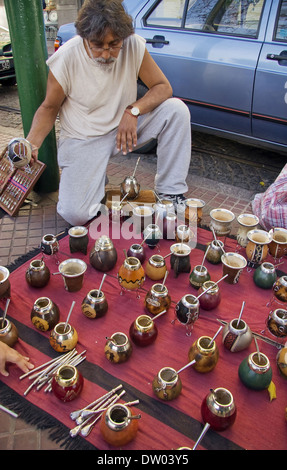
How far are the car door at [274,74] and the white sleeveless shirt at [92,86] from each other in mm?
1293

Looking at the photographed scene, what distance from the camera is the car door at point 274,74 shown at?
10.4 ft

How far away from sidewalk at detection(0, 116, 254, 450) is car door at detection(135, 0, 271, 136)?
2.18 feet

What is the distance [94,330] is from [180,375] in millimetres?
486

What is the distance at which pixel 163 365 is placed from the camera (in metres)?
1.65

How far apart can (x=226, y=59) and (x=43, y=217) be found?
229cm

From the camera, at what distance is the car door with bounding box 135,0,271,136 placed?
3.34m

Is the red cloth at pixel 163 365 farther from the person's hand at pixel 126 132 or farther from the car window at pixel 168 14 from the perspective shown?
the car window at pixel 168 14

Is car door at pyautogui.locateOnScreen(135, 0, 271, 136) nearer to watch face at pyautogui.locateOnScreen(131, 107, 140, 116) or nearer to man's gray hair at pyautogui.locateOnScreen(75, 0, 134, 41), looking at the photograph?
watch face at pyautogui.locateOnScreen(131, 107, 140, 116)

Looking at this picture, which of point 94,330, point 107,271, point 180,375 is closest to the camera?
point 180,375

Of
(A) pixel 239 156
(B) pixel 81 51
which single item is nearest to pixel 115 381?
(B) pixel 81 51

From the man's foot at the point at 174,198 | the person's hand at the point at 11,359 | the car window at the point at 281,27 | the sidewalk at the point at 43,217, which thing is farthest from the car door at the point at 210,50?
the person's hand at the point at 11,359

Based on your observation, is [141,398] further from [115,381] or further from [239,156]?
[239,156]

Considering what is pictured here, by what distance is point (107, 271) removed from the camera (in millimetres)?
2186

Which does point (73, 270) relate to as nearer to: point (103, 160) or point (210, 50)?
point (103, 160)
